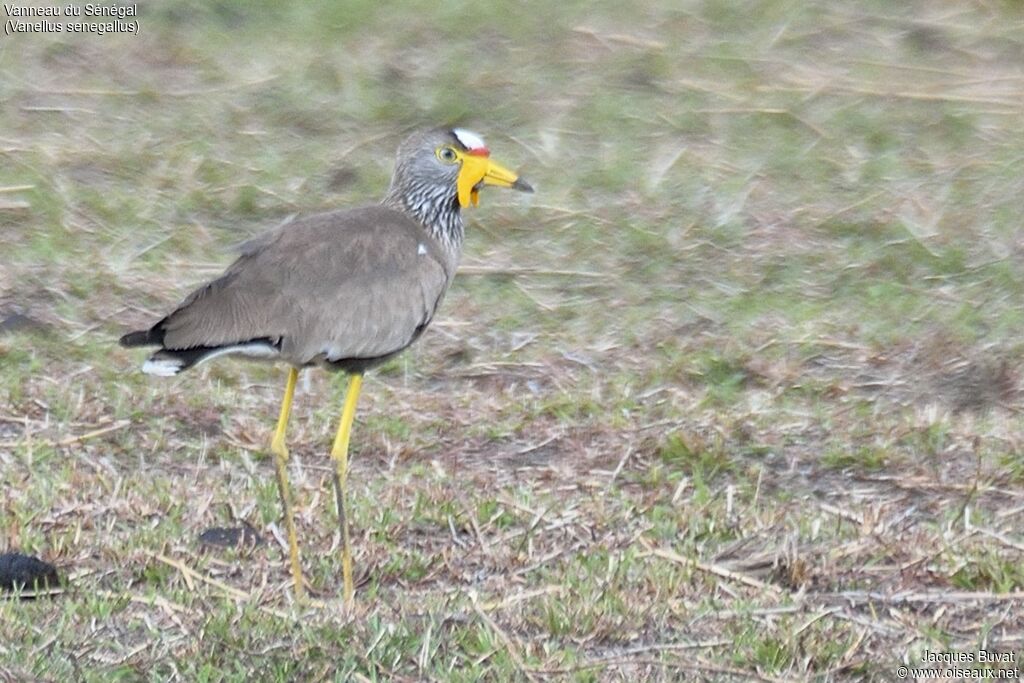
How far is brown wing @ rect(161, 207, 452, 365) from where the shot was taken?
5109 millimetres

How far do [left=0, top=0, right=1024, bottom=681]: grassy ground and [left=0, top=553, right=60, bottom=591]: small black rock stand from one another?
0.19 feet

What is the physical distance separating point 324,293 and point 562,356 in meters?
2.09

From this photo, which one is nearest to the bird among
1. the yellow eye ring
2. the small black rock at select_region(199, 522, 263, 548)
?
the small black rock at select_region(199, 522, 263, 548)

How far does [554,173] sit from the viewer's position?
905 cm

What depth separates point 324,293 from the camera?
17.5 feet

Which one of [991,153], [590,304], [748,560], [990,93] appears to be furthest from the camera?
[990,93]

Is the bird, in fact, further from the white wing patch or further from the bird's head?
the bird's head

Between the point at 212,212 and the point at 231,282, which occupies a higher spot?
the point at 231,282

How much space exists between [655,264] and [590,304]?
0.49 m

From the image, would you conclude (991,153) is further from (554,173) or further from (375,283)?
(375,283)

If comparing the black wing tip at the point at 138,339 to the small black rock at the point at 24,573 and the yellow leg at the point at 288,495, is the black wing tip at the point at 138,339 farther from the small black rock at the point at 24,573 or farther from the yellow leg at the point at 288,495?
the small black rock at the point at 24,573

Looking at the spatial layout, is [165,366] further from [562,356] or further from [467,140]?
[562,356]

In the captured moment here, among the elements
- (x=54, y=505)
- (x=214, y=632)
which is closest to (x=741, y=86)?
(x=54, y=505)

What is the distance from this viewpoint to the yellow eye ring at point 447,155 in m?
6.10
